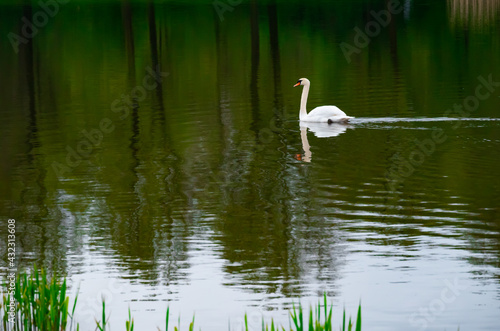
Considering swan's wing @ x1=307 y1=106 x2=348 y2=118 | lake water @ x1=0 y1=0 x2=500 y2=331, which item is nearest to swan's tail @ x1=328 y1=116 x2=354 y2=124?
swan's wing @ x1=307 y1=106 x2=348 y2=118

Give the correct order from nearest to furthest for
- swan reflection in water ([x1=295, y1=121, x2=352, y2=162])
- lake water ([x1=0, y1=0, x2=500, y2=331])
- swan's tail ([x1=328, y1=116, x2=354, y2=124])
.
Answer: lake water ([x1=0, y1=0, x2=500, y2=331]) → swan reflection in water ([x1=295, y1=121, x2=352, y2=162]) → swan's tail ([x1=328, y1=116, x2=354, y2=124])

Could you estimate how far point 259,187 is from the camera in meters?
16.8

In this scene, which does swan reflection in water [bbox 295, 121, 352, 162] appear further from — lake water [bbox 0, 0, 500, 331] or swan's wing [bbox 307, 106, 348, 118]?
swan's wing [bbox 307, 106, 348, 118]

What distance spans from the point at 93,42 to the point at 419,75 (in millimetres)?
23013

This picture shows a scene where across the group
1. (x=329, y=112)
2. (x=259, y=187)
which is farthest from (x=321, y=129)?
(x=259, y=187)

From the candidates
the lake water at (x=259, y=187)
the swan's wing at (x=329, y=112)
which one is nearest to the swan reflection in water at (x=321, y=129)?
the lake water at (x=259, y=187)

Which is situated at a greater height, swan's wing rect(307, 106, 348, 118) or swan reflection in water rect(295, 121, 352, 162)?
swan's wing rect(307, 106, 348, 118)

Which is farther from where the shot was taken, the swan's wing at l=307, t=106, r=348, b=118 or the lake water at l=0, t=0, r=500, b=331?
the swan's wing at l=307, t=106, r=348, b=118

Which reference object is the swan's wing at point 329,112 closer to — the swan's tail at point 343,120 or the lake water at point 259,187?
the swan's tail at point 343,120

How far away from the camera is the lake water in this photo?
10.8m

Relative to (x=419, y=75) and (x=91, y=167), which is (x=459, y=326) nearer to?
(x=91, y=167)

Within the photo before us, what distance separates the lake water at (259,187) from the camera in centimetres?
1083

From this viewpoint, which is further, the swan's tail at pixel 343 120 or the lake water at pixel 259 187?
the swan's tail at pixel 343 120

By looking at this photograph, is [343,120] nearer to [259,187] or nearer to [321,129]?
[321,129]
